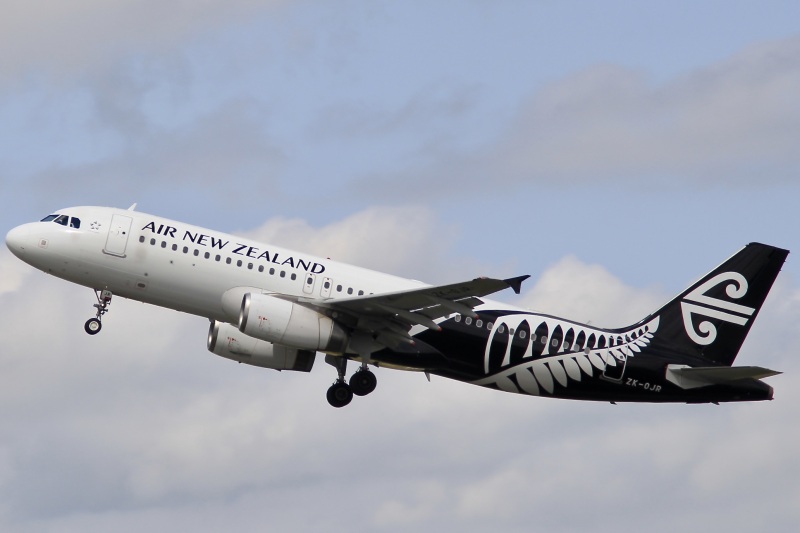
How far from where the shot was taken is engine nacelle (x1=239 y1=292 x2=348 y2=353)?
53312 millimetres

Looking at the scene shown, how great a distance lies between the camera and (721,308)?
60.8m

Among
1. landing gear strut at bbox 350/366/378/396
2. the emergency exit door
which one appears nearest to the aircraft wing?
landing gear strut at bbox 350/366/378/396

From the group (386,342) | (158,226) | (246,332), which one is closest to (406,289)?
(386,342)

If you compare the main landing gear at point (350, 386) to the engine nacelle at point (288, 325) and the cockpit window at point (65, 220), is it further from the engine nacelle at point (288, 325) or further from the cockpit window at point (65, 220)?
the cockpit window at point (65, 220)

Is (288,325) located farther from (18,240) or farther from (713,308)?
(713,308)

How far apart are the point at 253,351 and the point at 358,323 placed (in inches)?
232

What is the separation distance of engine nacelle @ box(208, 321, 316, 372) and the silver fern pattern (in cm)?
731

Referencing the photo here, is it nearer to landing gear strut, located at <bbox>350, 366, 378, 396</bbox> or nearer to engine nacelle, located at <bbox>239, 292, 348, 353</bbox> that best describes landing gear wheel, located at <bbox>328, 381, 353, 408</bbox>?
landing gear strut, located at <bbox>350, 366, 378, 396</bbox>

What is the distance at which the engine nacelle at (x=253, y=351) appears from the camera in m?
58.3

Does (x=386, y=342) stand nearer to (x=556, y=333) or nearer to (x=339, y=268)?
(x=339, y=268)

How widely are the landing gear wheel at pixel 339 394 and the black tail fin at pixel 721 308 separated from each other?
12.8 metres

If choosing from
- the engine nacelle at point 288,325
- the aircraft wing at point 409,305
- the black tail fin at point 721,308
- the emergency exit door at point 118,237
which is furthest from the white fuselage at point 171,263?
the black tail fin at point 721,308

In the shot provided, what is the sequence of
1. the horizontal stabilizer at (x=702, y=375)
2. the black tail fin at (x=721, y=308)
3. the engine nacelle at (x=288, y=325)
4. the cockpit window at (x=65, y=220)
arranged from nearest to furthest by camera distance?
the engine nacelle at (x=288, y=325) < the cockpit window at (x=65, y=220) < the horizontal stabilizer at (x=702, y=375) < the black tail fin at (x=721, y=308)

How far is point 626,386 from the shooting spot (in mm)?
58312
